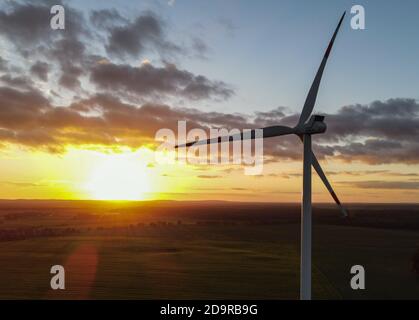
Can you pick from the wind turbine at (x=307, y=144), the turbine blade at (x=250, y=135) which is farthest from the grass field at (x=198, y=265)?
the turbine blade at (x=250, y=135)

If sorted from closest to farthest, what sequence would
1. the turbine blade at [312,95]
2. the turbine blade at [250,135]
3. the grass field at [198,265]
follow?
the turbine blade at [250,135], the turbine blade at [312,95], the grass field at [198,265]

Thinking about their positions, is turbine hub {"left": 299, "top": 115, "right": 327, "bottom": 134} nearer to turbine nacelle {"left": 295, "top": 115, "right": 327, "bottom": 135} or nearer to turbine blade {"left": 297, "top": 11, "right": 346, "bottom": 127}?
turbine nacelle {"left": 295, "top": 115, "right": 327, "bottom": 135}

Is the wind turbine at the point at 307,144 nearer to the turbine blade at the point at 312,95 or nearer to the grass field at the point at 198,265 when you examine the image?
the turbine blade at the point at 312,95

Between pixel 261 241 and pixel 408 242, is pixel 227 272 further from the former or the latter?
pixel 408 242

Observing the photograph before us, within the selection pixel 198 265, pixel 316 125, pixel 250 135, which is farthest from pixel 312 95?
pixel 198 265

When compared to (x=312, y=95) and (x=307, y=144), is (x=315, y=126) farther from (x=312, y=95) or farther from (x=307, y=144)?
(x=312, y=95)

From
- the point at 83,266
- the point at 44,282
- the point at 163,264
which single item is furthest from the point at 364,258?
the point at 44,282
